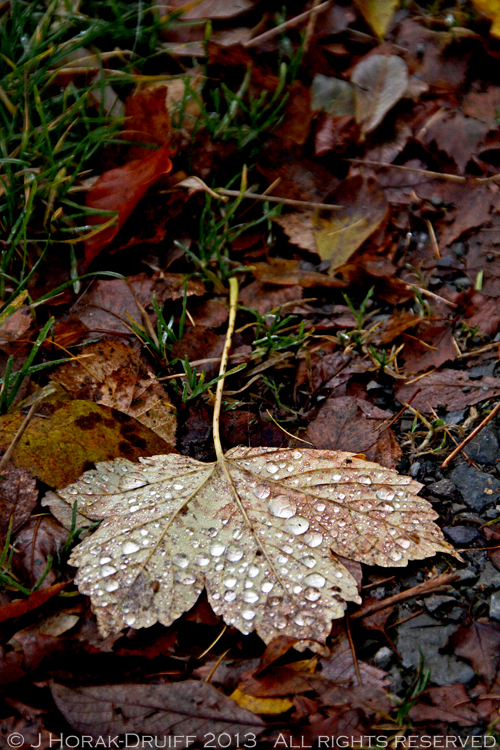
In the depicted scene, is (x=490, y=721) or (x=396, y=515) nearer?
(x=490, y=721)

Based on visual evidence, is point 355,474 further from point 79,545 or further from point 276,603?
point 79,545

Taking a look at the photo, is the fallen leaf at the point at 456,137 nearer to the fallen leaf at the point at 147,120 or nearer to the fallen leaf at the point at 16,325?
the fallen leaf at the point at 147,120

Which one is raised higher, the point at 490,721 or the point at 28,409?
the point at 28,409

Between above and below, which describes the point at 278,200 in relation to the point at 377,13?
below

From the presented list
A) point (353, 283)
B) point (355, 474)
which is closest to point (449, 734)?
point (355, 474)

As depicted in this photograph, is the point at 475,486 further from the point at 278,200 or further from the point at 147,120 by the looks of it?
the point at 147,120

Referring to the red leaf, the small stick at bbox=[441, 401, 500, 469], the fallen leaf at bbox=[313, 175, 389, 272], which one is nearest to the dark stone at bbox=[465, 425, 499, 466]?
the small stick at bbox=[441, 401, 500, 469]

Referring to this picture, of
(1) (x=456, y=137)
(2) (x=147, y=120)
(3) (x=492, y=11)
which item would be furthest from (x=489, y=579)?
(3) (x=492, y=11)
